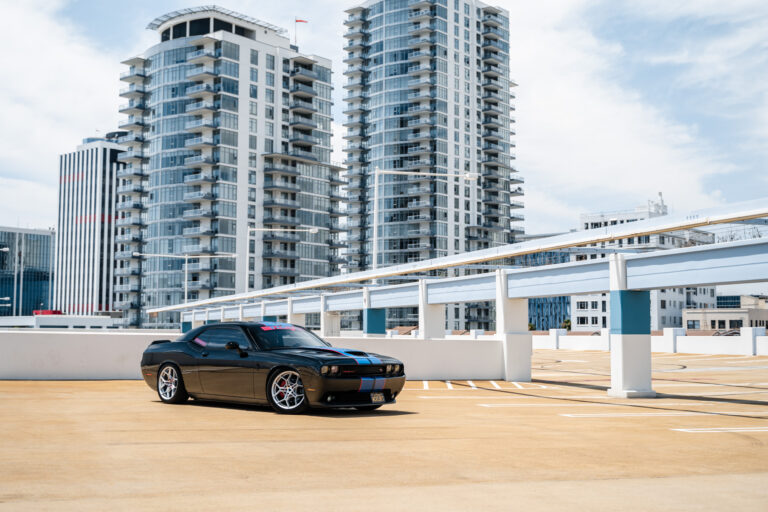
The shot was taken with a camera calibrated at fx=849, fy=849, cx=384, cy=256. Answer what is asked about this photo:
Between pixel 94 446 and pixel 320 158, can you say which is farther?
pixel 320 158

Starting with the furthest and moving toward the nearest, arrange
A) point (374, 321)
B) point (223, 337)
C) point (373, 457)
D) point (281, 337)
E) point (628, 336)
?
1. point (374, 321)
2. point (628, 336)
3. point (223, 337)
4. point (281, 337)
5. point (373, 457)

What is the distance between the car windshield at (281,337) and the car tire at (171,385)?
1.62 m

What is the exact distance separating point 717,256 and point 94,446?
45.0ft

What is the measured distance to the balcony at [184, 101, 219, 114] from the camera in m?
112

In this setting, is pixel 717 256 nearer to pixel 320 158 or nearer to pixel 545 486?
pixel 545 486

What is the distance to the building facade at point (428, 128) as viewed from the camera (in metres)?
128

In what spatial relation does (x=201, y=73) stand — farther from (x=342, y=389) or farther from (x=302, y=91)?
(x=342, y=389)

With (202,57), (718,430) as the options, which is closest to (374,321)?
(718,430)

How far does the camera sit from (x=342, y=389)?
1223cm

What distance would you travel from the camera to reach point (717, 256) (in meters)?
17.9

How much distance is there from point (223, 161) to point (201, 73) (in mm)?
11864

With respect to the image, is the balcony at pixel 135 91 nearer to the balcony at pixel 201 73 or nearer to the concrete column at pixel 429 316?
the balcony at pixel 201 73

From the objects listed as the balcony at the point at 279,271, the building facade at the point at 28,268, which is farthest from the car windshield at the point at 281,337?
the building facade at the point at 28,268

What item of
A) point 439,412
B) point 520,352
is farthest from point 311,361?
point 520,352
